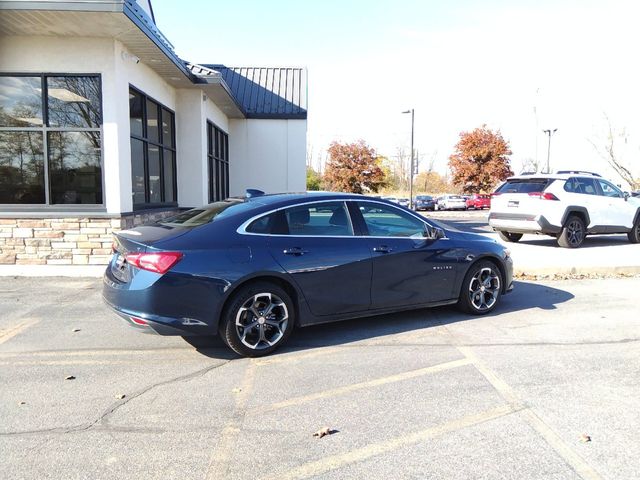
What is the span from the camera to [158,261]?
4.18 meters

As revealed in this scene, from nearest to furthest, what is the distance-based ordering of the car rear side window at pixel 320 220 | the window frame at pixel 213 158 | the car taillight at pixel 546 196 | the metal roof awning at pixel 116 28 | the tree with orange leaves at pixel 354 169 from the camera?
the car rear side window at pixel 320 220 → the metal roof awning at pixel 116 28 → the car taillight at pixel 546 196 → the window frame at pixel 213 158 → the tree with orange leaves at pixel 354 169

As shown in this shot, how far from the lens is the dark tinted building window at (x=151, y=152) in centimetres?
1023

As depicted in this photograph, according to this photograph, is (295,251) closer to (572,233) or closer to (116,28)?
(116,28)

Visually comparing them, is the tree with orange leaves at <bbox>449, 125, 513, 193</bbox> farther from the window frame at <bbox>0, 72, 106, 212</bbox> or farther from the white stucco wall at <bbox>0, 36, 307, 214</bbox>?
the window frame at <bbox>0, 72, 106, 212</bbox>

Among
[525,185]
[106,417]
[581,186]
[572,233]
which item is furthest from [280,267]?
[581,186]

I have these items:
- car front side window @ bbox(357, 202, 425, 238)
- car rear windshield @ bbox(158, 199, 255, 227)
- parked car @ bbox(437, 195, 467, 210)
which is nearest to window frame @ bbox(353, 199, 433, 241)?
car front side window @ bbox(357, 202, 425, 238)

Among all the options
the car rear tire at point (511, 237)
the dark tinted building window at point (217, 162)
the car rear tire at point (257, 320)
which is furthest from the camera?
the dark tinted building window at point (217, 162)

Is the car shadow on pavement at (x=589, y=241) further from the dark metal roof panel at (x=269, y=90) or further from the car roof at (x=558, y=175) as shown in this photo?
the dark metal roof panel at (x=269, y=90)

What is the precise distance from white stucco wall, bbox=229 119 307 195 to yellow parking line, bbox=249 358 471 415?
1479cm

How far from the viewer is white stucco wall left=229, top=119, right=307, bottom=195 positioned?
61.2ft

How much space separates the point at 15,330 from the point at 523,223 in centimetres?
1061

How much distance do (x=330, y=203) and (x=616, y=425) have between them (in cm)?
313

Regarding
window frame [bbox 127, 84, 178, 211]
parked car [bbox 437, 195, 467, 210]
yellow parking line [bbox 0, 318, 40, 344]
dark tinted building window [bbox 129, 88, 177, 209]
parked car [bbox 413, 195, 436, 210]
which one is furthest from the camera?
parked car [bbox 413, 195, 436, 210]

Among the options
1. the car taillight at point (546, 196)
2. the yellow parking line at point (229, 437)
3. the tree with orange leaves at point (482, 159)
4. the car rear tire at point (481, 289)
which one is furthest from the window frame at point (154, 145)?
the tree with orange leaves at point (482, 159)
